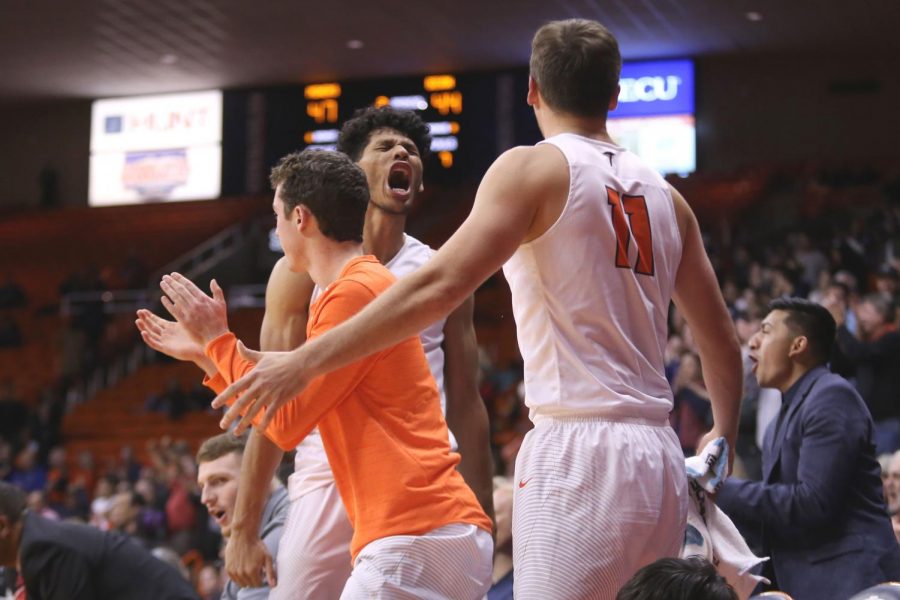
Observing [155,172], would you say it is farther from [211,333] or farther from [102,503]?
[211,333]

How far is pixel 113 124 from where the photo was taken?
2042 cm

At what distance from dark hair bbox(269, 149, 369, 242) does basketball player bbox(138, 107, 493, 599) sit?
40 cm

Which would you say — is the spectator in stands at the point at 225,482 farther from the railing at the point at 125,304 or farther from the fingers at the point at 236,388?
the railing at the point at 125,304

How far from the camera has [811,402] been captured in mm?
4363

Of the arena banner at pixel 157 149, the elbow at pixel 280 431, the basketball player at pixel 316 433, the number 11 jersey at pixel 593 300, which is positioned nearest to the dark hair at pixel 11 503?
the basketball player at pixel 316 433

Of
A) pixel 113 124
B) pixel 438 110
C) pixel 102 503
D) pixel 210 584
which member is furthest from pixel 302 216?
pixel 113 124

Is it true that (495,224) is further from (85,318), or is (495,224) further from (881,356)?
(85,318)

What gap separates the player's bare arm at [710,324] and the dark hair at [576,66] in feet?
1.13

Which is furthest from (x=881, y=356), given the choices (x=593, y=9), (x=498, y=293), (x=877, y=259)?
(x=498, y=293)

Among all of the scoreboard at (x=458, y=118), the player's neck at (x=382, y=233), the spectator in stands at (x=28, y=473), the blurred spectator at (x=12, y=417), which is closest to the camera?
the player's neck at (x=382, y=233)

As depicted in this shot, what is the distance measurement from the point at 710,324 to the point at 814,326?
159 cm

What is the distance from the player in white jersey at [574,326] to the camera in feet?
8.63

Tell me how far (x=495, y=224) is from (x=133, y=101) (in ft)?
61.8

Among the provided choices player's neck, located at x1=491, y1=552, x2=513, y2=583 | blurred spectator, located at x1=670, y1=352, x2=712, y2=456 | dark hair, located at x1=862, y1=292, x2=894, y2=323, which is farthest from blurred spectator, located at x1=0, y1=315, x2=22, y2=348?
player's neck, located at x1=491, y1=552, x2=513, y2=583
